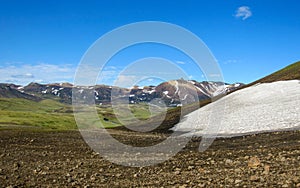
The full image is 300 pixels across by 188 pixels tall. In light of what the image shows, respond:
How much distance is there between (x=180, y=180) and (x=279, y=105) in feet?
122

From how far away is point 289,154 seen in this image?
54.6 ft

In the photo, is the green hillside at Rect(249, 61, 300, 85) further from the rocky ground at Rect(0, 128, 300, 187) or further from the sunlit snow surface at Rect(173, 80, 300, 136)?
the rocky ground at Rect(0, 128, 300, 187)

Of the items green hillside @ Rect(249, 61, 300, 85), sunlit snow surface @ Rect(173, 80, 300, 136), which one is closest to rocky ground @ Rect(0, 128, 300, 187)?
sunlit snow surface @ Rect(173, 80, 300, 136)

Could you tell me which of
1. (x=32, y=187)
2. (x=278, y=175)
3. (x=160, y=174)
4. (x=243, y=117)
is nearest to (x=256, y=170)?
(x=278, y=175)

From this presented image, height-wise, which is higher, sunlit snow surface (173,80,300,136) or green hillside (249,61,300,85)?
green hillside (249,61,300,85)

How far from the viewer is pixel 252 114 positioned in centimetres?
4619

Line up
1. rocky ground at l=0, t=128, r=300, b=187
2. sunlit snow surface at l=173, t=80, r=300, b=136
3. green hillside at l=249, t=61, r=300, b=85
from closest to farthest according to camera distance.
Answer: rocky ground at l=0, t=128, r=300, b=187 < sunlit snow surface at l=173, t=80, r=300, b=136 < green hillside at l=249, t=61, r=300, b=85

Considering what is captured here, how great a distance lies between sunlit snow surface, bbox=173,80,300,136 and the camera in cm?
3797

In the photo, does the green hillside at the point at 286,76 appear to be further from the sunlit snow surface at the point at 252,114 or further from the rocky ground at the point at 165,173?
the rocky ground at the point at 165,173

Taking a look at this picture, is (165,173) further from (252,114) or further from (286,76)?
(286,76)

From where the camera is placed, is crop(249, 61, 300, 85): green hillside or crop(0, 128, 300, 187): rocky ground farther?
crop(249, 61, 300, 85): green hillside

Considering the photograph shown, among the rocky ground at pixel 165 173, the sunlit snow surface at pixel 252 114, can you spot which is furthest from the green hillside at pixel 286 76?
the rocky ground at pixel 165 173

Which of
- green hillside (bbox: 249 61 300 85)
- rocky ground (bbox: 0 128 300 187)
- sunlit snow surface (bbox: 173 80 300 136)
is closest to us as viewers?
rocky ground (bbox: 0 128 300 187)

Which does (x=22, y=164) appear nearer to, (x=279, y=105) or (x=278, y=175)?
(x=278, y=175)
